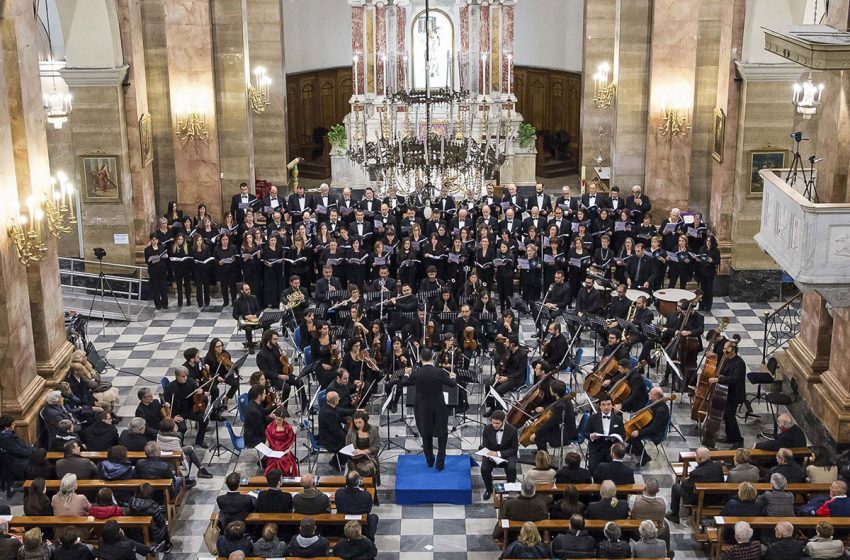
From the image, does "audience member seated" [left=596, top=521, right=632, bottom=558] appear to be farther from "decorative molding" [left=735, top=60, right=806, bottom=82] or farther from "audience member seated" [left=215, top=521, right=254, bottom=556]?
"decorative molding" [left=735, top=60, right=806, bottom=82]

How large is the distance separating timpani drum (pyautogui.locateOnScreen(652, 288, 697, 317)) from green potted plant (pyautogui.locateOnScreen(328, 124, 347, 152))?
11682 mm

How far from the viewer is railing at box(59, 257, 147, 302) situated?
22453 millimetres

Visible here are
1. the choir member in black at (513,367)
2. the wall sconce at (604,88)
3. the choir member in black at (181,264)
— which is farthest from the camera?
the wall sconce at (604,88)

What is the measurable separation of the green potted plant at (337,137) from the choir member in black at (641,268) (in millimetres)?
10518

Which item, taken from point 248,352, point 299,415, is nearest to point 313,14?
point 248,352

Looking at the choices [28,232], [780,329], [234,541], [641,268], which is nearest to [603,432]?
[234,541]

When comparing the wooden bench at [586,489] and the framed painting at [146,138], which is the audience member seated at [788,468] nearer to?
the wooden bench at [586,489]

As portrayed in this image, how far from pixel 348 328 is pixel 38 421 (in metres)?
4.85

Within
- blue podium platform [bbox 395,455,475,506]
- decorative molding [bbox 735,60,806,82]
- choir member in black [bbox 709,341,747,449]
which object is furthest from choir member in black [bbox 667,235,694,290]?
blue podium platform [bbox 395,455,475,506]

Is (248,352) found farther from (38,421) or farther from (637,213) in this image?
(637,213)

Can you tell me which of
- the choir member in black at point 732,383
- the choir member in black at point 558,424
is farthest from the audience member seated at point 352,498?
the choir member in black at point 732,383

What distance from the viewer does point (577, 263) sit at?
21.3 metres

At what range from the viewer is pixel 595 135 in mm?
28953

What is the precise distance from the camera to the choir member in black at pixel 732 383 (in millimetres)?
16281
